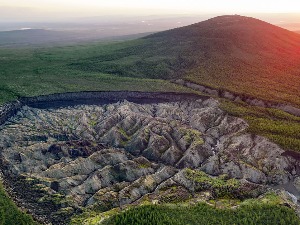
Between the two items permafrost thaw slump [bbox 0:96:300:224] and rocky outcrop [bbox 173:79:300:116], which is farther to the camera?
rocky outcrop [bbox 173:79:300:116]

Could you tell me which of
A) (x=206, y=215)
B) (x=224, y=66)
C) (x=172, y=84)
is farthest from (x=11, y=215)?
(x=224, y=66)

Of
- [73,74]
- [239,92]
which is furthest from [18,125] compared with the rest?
[239,92]

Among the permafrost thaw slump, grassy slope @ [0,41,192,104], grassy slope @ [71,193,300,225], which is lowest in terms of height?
the permafrost thaw slump

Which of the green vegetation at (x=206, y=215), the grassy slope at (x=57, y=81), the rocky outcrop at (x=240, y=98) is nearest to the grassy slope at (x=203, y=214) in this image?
the green vegetation at (x=206, y=215)

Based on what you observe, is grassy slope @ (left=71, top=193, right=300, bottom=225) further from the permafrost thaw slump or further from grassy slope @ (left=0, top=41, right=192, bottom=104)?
grassy slope @ (left=0, top=41, right=192, bottom=104)

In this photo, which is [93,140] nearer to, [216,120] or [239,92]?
[216,120]

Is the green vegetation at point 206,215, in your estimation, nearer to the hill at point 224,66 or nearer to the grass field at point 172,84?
the grass field at point 172,84

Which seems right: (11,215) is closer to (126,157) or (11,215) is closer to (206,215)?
(126,157)

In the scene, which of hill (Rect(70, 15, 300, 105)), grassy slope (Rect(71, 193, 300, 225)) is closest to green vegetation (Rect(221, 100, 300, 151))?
hill (Rect(70, 15, 300, 105))
